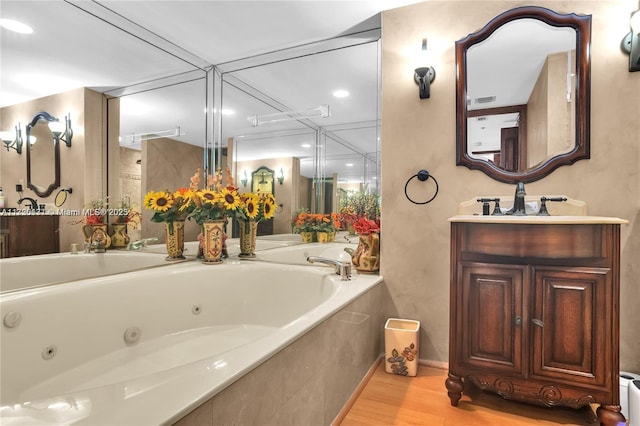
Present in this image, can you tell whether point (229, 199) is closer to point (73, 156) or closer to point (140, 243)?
point (140, 243)

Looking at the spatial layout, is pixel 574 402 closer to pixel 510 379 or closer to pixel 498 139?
pixel 510 379

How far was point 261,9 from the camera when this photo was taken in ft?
6.51

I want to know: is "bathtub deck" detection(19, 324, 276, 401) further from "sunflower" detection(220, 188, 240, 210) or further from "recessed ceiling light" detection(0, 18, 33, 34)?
"recessed ceiling light" detection(0, 18, 33, 34)

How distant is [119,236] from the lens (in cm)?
180

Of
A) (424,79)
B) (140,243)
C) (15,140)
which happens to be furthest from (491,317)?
(15,140)

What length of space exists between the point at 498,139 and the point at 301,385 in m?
1.72

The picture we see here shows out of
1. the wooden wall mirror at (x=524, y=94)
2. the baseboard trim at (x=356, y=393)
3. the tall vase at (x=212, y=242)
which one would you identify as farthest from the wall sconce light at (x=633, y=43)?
the tall vase at (x=212, y=242)

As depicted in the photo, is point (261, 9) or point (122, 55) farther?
point (261, 9)

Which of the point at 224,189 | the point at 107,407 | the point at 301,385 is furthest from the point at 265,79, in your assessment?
the point at 107,407

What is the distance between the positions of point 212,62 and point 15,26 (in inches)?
48.3

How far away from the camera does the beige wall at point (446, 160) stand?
68.6 inches

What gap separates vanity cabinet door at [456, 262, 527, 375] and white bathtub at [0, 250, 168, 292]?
5.74ft

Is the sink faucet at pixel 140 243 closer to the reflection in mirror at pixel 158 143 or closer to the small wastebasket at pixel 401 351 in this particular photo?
the reflection in mirror at pixel 158 143

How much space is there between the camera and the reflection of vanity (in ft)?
4.17
